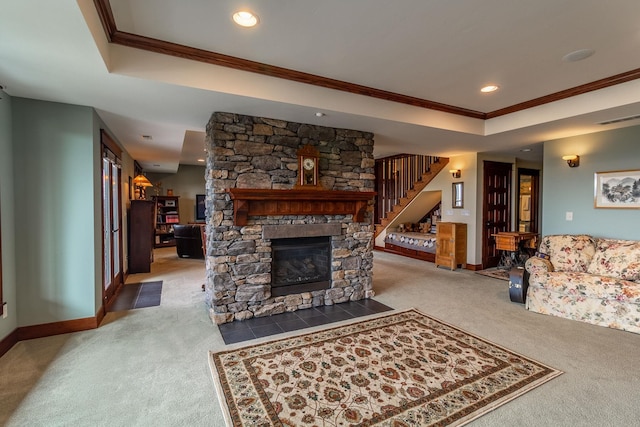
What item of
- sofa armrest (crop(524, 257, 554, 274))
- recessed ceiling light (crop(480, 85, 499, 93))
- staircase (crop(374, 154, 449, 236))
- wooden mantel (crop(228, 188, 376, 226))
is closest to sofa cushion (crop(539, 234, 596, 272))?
sofa armrest (crop(524, 257, 554, 274))

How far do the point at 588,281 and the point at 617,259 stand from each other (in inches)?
23.5

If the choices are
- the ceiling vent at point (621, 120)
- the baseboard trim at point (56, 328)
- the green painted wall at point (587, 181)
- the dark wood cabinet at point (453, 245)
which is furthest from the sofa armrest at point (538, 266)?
the baseboard trim at point (56, 328)

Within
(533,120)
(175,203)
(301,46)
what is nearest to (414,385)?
(301,46)

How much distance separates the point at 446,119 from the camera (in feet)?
13.7

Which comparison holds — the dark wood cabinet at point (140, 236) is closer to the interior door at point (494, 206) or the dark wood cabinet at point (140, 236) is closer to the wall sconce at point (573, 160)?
the interior door at point (494, 206)

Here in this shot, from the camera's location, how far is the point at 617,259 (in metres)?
3.65

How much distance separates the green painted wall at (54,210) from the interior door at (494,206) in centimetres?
643

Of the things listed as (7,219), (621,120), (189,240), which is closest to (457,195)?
(621,120)

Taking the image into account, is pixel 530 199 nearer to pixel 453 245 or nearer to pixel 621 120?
pixel 453 245

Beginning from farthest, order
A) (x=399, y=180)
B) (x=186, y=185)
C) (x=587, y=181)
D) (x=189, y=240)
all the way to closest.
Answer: (x=186, y=185)
(x=399, y=180)
(x=189, y=240)
(x=587, y=181)

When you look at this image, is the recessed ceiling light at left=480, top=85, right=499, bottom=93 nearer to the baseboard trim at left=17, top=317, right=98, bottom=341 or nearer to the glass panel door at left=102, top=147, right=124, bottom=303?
the glass panel door at left=102, top=147, right=124, bottom=303

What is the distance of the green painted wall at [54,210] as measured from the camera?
3.00 meters

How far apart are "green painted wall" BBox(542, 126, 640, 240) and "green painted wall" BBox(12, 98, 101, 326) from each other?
631 centimetres

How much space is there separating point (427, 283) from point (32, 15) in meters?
5.29
